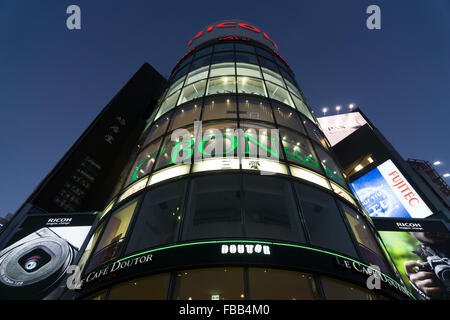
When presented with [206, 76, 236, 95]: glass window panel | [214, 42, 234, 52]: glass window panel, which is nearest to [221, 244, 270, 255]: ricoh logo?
[206, 76, 236, 95]: glass window panel

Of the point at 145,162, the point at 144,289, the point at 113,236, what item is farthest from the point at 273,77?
→ the point at 144,289

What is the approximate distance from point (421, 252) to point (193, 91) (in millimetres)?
16531

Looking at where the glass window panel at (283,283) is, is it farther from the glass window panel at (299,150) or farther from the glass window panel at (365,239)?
the glass window panel at (299,150)

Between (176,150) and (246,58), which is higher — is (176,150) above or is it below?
below

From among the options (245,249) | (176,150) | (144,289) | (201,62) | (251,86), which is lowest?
(144,289)

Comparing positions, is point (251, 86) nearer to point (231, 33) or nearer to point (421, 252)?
point (231, 33)

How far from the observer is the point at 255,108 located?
14.2 meters

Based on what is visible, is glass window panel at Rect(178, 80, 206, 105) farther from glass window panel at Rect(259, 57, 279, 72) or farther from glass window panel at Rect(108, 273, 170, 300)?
glass window panel at Rect(108, 273, 170, 300)

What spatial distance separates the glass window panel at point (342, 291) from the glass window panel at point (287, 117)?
8259 mm

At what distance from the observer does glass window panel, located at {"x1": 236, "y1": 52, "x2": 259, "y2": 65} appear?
20.2 meters

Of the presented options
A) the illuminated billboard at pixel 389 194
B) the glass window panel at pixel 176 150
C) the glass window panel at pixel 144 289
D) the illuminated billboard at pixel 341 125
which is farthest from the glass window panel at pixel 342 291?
the illuminated billboard at pixel 341 125

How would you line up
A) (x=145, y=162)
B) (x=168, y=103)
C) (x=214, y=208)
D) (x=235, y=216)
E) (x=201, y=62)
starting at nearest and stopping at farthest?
1. (x=235, y=216)
2. (x=214, y=208)
3. (x=145, y=162)
4. (x=168, y=103)
5. (x=201, y=62)
